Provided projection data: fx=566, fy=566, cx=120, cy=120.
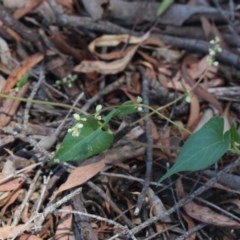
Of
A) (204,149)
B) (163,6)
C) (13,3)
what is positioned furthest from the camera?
(163,6)

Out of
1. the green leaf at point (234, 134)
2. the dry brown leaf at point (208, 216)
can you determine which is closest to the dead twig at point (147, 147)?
the dry brown leaf at point (208, 216)

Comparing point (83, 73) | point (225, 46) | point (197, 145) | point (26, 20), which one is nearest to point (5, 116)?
point (83, 73)

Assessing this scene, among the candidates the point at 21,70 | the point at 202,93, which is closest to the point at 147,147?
the point at 202,93

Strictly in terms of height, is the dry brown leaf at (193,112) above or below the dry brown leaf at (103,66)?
below

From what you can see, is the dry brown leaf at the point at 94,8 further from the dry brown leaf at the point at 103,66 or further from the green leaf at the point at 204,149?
the green leaf at the point at 204,149

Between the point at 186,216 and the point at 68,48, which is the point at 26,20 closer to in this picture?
the point at 68,48

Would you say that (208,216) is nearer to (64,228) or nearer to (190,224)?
(190,224)

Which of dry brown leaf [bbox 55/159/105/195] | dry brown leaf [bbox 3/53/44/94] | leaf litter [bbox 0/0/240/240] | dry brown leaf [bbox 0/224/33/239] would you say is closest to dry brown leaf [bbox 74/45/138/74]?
leaf litter [bbox 0/0/240/240]

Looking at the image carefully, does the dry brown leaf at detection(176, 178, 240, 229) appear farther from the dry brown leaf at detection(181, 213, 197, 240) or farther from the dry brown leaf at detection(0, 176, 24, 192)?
the dry brown leaf at detection(0, 176, 24, 192)
